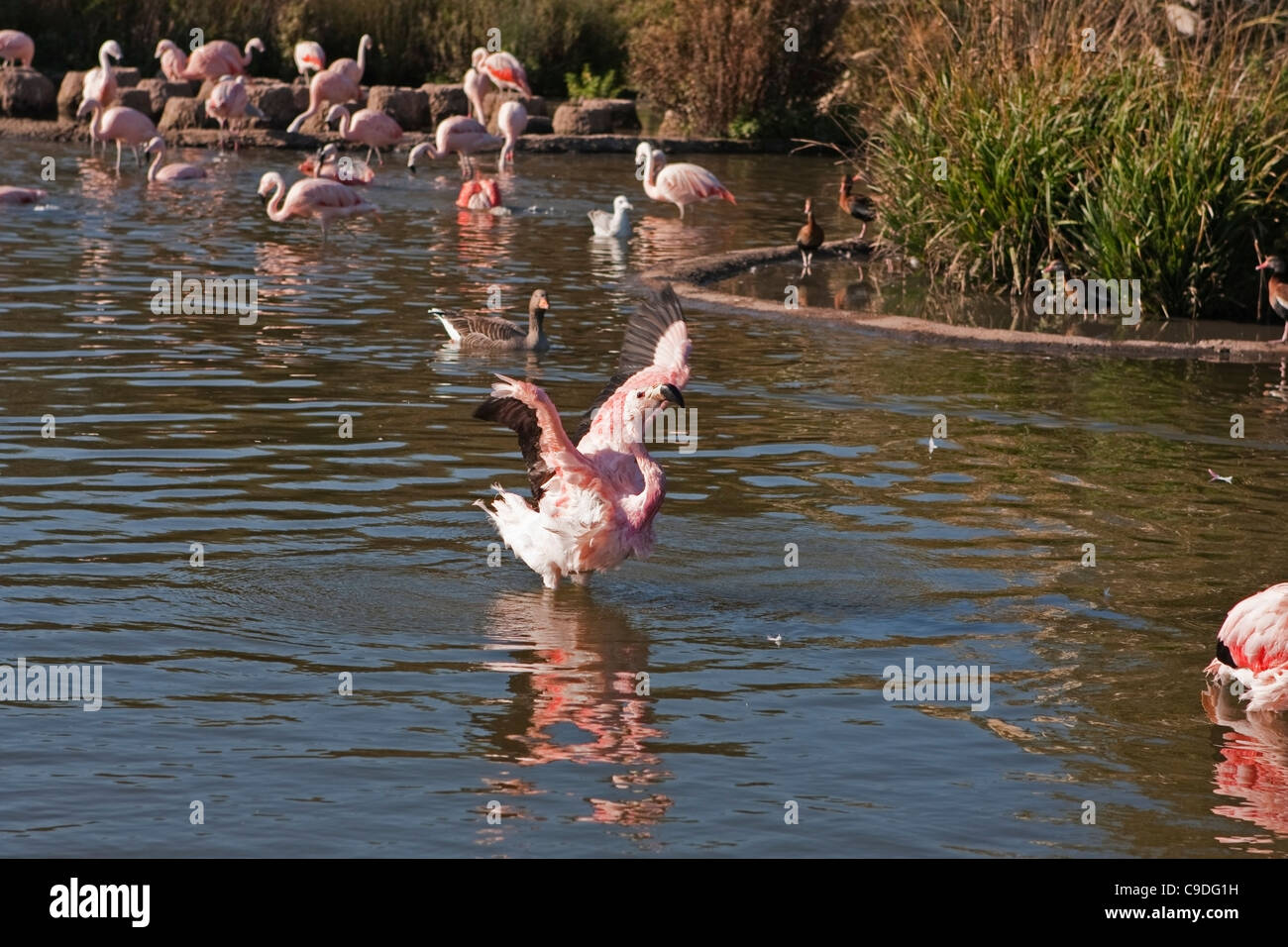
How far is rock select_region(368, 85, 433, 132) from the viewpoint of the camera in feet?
90.5

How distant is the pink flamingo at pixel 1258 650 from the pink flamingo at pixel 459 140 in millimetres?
17362

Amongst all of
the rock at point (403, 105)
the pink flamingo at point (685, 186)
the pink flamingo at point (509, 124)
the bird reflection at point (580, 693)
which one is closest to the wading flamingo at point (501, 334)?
the bird reflection at point (580, 693)

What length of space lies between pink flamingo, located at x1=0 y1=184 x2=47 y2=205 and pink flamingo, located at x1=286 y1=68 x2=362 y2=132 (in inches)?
294

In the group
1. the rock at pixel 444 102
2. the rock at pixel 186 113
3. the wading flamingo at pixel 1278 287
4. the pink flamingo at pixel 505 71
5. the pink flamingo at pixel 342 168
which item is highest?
the pink flamingo at pixel 505 71

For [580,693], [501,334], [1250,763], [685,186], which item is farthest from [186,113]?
[1250,763]

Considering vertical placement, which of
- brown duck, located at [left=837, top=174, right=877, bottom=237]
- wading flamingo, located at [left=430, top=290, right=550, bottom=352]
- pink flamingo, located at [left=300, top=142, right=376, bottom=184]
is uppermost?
pink flamingo, located at [left=300, top=142, right=376, bottom=184]

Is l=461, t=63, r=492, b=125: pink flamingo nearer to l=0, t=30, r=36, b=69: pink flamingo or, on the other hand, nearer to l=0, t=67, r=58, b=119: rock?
l=0, t=67, r=58, b=119: rock

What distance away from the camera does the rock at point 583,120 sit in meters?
27.0

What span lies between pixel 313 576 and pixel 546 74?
25.2 m

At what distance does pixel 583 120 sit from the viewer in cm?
2703

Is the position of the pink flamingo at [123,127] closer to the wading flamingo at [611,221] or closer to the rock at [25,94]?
the rock at [25,94]

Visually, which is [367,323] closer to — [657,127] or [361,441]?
[361,441]

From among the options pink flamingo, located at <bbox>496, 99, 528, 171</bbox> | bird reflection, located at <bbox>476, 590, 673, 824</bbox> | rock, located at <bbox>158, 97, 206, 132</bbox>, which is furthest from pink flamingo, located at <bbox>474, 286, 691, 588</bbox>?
rock, located at <bbox>158, 97, 206, 132</bbox>

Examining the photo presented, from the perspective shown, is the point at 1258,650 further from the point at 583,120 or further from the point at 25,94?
the point at 25,94
